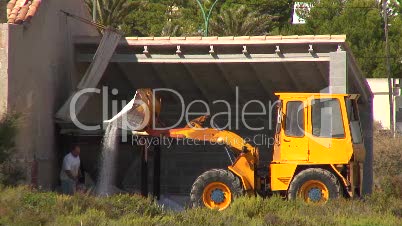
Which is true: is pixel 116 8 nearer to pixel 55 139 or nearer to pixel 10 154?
pixel 55 139

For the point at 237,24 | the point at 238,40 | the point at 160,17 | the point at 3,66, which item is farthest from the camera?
the point at 160,17

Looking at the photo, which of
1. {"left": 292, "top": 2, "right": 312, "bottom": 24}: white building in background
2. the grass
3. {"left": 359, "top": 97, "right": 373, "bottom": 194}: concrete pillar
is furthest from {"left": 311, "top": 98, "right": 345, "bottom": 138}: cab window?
{"left": 292, "top": 2, "right": 312, "bottom": 24}: white building in background

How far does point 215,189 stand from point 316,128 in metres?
2.46

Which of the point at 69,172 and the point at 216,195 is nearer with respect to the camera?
the point at 216,195

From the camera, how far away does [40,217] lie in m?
13.0

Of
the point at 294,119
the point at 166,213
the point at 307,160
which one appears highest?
the point at 294,119

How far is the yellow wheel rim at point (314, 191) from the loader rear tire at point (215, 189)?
53.4 inches

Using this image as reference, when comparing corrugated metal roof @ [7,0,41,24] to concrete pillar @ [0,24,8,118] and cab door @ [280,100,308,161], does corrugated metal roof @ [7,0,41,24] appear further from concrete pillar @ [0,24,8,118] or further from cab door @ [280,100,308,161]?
cab door @ [280,100,308,161]

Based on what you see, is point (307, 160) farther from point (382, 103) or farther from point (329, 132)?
point (382, 103)

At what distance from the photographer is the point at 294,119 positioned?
58.2 ft

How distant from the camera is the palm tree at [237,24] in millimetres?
42156

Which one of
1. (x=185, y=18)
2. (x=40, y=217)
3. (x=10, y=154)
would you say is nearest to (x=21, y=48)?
(x=10, y=154)

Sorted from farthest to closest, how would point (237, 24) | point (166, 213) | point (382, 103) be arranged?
point (382, 103) → point (237, 24) → point (166, 213)

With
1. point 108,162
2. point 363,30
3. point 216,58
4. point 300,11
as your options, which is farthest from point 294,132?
point 300,11
